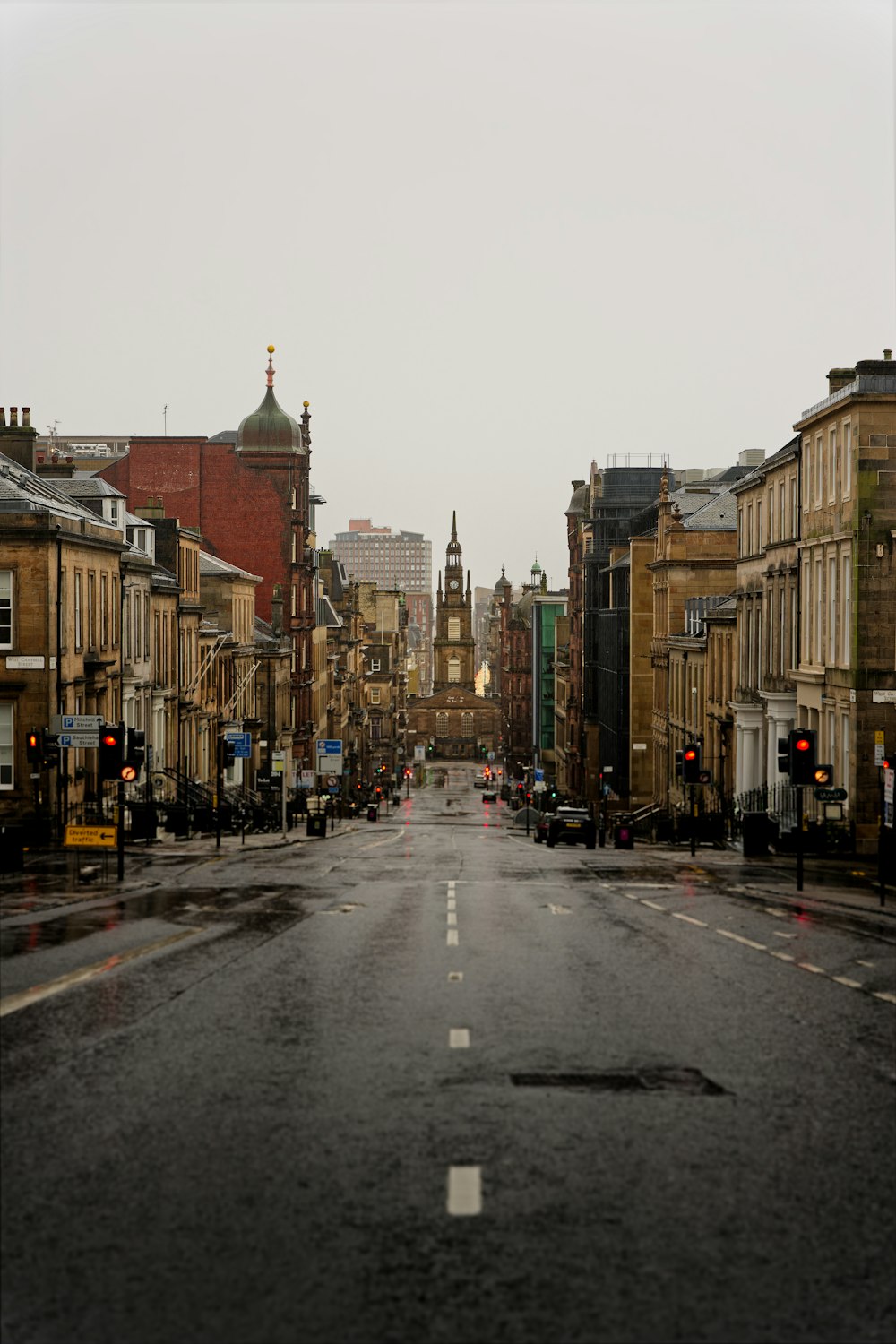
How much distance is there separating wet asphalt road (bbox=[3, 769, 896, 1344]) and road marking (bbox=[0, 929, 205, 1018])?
0.09 meters

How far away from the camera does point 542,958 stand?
19.5 meters

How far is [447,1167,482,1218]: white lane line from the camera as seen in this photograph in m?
9.26

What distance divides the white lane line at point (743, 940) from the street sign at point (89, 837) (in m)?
15.4

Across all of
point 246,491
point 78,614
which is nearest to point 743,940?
point 78,614

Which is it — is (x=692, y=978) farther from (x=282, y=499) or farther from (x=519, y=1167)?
(x=282, y=499)

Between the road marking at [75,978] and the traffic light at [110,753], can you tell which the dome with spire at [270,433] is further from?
the road marking at [75,978]

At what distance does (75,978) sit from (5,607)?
26202 mm

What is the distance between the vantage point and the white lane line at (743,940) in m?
20.9

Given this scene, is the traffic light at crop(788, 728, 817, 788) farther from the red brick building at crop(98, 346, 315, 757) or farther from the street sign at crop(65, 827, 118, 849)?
the red brick building at crop(98, 346, 315, 757)

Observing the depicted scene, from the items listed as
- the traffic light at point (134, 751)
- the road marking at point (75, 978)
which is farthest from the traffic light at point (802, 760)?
the road marking at point (75, 978)

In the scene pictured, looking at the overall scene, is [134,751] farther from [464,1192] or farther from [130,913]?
[464,1192]

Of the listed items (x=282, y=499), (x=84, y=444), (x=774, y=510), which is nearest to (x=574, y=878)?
(x=774, y=510)

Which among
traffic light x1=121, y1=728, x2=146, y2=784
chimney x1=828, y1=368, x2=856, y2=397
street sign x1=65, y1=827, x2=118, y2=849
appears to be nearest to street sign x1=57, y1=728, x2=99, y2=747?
street sign x1=65, y1=827, x2=118, y2=849

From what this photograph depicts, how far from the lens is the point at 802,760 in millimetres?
29516
